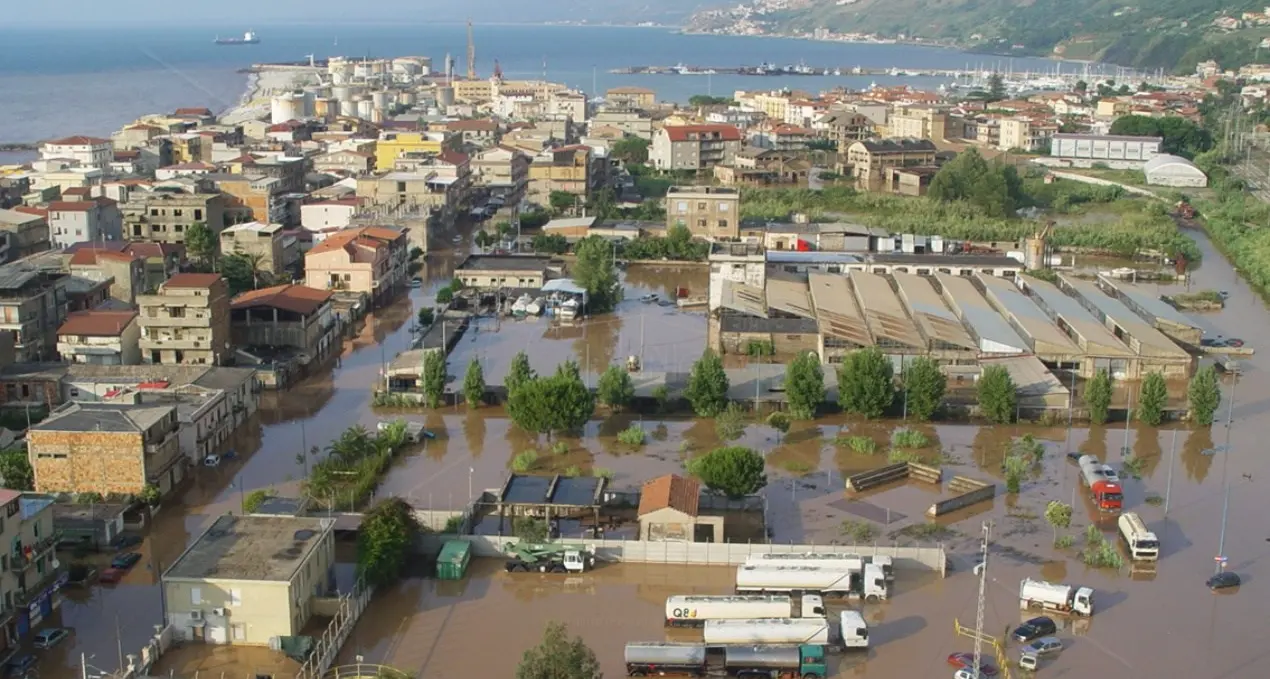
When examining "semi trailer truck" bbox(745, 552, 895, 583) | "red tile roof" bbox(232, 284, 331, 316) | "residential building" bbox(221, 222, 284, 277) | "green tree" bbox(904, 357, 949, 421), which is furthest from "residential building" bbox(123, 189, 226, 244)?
"semi trailer truck" bbox(745, 552, 895, 583)

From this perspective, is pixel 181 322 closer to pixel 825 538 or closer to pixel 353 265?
pixel 353 265

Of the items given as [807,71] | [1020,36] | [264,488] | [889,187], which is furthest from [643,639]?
[1020,36]

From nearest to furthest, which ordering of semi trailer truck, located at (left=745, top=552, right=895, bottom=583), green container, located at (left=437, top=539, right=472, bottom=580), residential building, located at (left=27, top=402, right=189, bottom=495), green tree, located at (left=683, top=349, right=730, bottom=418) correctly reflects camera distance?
semi trailer truck, located at (left=745, top=552, right=895, bottom=583), green container, located at (left=437, top=539, right=472, bottom=580), residential building, located at (left=27, top=402, right=189, bottom=495), green tree, located at (left=683, top=349, right=730, bottom=418)

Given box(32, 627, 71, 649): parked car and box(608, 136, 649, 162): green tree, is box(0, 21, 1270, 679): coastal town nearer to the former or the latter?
box(32, 627, 71, 649): parked car

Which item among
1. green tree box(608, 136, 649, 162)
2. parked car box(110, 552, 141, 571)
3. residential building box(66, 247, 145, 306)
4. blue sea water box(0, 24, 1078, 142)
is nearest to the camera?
parked car box(110, 552, 141, 571)

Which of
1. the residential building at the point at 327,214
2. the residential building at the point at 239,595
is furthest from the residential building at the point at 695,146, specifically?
the residential building at the point at 239,595

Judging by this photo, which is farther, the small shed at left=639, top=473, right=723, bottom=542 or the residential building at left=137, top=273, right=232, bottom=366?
the residential building at left=137, top=273, right=232, bottom=366
